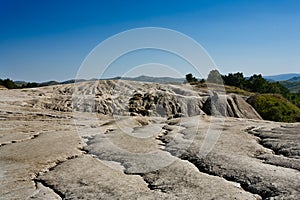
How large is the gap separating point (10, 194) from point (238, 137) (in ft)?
43.7

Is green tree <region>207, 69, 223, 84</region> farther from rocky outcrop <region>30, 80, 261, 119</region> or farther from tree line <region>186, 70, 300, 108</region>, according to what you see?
tree line <region>186, 70, 300, 108</region>

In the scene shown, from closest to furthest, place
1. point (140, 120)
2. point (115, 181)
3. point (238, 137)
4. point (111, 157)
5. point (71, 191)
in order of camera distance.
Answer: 1. point (71, 191)
2. point (115, 181)
3. point (111, 157)
4. point (238, 137)
5. point (140, 120)

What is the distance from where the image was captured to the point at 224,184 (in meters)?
10.2

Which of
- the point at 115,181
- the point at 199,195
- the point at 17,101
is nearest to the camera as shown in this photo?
the point at 199,195

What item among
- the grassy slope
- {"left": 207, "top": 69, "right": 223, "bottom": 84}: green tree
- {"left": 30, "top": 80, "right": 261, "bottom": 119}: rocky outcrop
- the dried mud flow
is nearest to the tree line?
the grassy slope

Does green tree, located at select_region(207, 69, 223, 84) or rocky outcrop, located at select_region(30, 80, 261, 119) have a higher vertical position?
green tree, located at select_region(207, 69, 223, 84)

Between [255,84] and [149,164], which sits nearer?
[149,164]

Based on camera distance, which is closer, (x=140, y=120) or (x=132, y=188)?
(x=132, y=188)

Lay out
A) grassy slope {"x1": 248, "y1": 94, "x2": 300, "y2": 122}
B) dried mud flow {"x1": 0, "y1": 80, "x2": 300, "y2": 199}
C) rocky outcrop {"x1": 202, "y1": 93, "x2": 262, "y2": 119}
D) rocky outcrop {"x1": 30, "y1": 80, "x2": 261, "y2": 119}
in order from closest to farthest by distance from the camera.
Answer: dried mud flow {"x1": 0, "y1": 80, "x2": 300, "y2": 199} → rocky outcrop {"x1": 30, "y1": 80, "x2": 261, "y2": 119} → rocky outcrop {"x1": 202, "y1": 93, "x2": 262, "y2": 119} → grassy slope {"x1": 248, "y1": 94, "x2": 300, "y2": 122}

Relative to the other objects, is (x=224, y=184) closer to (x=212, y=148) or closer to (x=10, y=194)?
(x=212, y=148)

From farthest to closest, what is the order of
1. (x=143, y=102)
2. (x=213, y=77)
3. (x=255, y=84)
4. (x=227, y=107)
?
(x=255, y=84)
(x=213, y=77)
(x=143, y=102)
(x=227, y=107)

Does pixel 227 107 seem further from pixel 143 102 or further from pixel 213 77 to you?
pixel 213 77

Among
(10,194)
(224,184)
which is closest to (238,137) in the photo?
(224,184)

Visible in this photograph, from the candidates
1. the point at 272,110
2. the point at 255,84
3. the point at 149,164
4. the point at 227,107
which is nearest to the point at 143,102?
the point at 227,107
